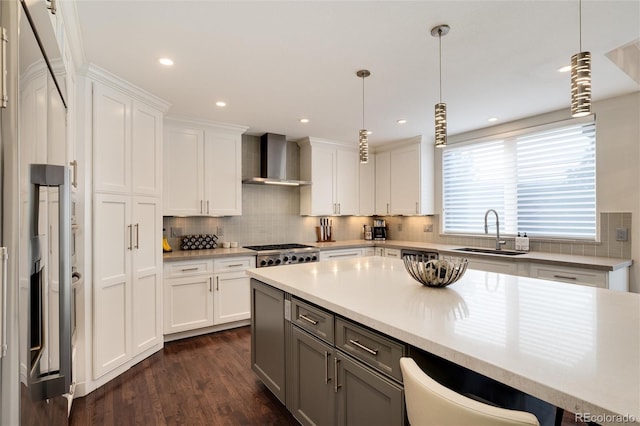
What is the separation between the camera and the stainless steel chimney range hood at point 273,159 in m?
4.40

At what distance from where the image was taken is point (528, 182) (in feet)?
12.7

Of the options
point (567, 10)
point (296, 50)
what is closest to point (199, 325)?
point (296, 50)

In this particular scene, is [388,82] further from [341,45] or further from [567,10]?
[567,10]

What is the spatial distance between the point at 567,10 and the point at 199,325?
393 centimetres

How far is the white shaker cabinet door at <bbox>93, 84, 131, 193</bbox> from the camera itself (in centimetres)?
254

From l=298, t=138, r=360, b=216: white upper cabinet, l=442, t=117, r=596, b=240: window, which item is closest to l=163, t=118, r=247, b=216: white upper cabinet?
l=298, t=138, r=360, b=216: white upper cabinet

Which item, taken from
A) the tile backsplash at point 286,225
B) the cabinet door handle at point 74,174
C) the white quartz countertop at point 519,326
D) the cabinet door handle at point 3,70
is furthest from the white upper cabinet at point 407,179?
the cabinet door handle at point 3,70

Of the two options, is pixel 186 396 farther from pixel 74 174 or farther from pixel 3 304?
pixel 3 304

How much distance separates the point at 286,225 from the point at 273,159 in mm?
1031

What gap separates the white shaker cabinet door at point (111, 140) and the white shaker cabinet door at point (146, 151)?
0.06 metres

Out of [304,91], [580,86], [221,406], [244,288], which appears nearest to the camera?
[580,86]

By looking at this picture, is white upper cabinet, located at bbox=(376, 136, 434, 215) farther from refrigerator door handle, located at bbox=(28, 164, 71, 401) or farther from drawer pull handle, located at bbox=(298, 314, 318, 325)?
refrigerator door handle, located at bbox=(28, 164, 71, 401)

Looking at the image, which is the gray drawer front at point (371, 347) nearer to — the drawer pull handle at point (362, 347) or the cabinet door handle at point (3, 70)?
the drawer pull handle at point (362, 347)

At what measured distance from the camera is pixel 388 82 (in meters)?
2.75
